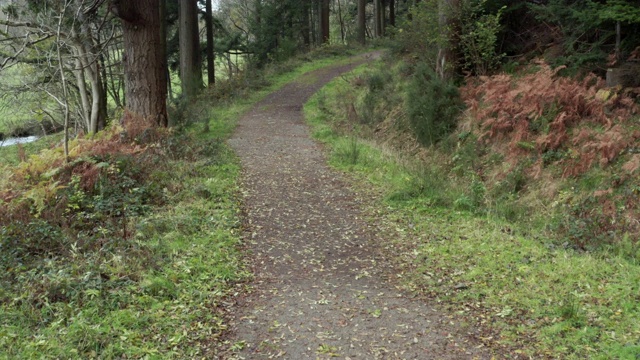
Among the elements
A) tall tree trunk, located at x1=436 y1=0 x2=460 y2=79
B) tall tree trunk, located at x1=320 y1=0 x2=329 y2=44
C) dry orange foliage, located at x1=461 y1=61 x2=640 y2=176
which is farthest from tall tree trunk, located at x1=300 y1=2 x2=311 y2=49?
dry orange foliage, located at x1=461 y1=61 x2=640 y2=176

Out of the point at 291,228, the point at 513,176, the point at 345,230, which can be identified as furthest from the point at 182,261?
the point at 513,176

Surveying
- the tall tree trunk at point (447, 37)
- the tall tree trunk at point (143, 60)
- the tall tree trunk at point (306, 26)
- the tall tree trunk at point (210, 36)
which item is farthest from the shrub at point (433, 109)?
the tall tree trunk at point (306, 26)

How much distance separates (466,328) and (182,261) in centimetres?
309

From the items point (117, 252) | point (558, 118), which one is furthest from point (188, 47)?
point (117, 252)

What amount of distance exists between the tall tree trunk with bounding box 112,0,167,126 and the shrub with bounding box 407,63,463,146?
219 inches

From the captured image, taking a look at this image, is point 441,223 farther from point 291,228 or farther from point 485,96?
point 485,96

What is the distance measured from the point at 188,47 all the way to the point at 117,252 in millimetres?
14357

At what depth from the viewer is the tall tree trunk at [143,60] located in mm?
10336

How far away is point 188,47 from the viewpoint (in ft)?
61.4

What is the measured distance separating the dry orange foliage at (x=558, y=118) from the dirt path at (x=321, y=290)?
321cm

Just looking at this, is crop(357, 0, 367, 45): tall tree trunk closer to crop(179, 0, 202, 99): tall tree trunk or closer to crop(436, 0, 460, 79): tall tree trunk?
crop(179, 0, 202, 99): tall tree trunk

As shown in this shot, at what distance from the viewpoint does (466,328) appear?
15.2 ft

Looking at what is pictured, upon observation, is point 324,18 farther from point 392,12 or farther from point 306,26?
point 392,12

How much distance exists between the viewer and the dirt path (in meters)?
4.38
